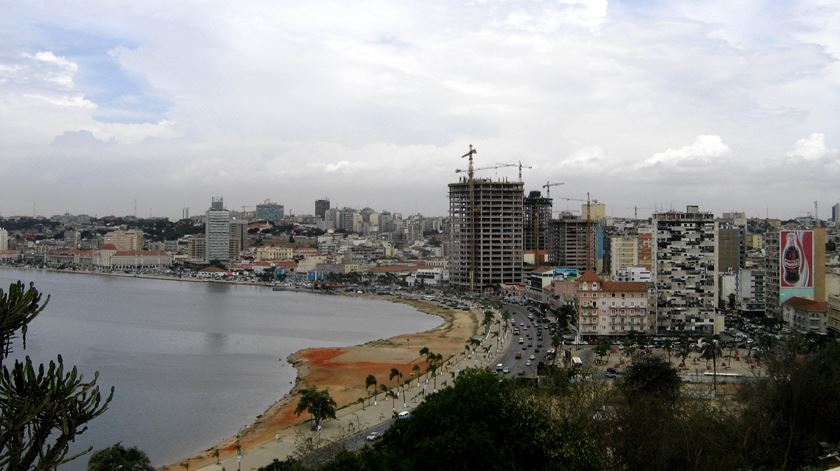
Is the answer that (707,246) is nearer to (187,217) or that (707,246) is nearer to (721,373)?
(721,373)

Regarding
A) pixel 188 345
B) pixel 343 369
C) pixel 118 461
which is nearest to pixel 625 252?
pixel 188 345

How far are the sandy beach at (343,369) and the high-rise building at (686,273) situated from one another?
4716 millimetres

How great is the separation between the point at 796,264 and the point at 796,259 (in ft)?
0.39

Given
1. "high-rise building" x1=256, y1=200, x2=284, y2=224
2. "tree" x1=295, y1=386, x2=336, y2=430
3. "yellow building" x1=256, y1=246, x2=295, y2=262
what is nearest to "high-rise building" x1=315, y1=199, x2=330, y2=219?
A: "high-rise building" x1=256, y1=200, x2=284, y2=224

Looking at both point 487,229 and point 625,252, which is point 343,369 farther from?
point 625,252

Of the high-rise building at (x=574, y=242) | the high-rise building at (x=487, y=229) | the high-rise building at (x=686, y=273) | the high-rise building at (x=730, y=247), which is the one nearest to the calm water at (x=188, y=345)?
the high-rise building at (x=487, y=229)

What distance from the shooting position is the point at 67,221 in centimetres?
8275

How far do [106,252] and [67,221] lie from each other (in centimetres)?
3681

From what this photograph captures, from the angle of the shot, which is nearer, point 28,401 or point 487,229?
point 28,401

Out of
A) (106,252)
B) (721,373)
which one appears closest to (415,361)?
(721,373)

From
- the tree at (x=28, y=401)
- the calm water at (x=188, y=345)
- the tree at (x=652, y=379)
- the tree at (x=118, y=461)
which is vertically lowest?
the calm water at (x=188, y=345)

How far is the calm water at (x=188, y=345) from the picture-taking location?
425 inches

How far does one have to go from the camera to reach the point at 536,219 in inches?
1490

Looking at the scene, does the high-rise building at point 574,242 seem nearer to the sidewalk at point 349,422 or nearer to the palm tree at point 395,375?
the sidewalk at point 349,422
